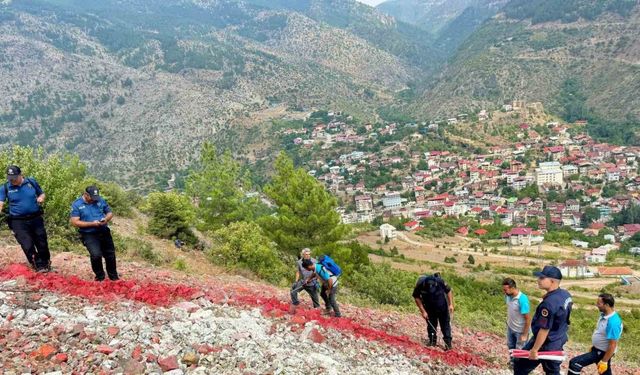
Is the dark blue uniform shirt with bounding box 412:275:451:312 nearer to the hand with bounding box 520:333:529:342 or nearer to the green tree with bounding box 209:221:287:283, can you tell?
the hand with bounding box 520:333:529:342

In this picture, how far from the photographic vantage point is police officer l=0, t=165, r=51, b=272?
699 cm

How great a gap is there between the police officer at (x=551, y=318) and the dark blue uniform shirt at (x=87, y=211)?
6268 mm

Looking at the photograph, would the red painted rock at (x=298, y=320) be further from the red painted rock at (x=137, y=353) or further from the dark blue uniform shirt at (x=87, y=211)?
the dark blue uniform shirt at (x=87, y=211)

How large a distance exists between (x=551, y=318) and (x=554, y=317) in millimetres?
67

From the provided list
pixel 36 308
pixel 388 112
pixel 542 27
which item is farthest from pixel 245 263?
pixel 542 27

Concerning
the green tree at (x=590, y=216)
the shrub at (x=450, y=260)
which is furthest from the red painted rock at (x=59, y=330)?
the green tree at (x=590, y=216)

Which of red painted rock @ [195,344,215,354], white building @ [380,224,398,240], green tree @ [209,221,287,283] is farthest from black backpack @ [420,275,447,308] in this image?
white building @ [380,224,398,240]

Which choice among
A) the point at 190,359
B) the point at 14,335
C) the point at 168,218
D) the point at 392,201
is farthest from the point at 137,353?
the point at 392,201

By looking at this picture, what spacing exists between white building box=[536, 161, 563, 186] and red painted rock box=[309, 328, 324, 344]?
288 feet

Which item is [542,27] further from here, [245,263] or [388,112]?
[245,263]

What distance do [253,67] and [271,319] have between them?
16964cm

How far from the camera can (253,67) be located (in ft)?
552

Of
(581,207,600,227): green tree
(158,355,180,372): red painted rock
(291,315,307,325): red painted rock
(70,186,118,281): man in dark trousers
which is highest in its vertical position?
(70,186,118,281): man in dark trousers

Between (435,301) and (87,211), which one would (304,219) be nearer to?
(435,301)
